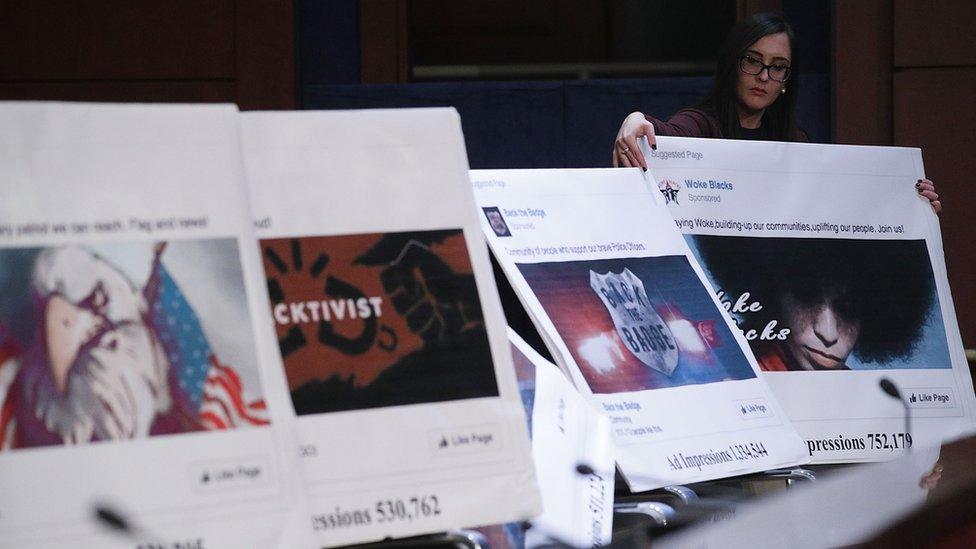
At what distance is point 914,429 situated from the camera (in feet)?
7.90

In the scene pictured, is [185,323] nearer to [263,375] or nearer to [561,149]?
[263,375]

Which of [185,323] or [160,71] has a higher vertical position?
[160,71]

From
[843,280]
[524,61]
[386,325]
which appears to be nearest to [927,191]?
[843,280]

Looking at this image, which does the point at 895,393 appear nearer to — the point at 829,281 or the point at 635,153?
the point at 829,281

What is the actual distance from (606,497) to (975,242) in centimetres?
401

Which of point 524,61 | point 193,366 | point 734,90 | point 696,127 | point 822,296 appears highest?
point 524,61

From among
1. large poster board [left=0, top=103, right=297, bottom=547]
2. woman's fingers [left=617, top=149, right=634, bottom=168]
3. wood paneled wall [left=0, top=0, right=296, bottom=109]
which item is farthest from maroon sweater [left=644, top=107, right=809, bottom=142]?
wood paneled wall [left=0, top=0, right=296, bottom=109]

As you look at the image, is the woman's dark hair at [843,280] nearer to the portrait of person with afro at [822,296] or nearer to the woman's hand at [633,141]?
the portrait of person with afro at [822,296]

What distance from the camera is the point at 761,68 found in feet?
9.44

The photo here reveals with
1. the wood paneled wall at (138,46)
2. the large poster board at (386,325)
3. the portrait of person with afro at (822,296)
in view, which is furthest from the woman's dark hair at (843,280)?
the wood paneled wall at (138,46)

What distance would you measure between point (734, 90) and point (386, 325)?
1.74 meters

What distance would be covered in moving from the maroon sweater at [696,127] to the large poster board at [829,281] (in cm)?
30

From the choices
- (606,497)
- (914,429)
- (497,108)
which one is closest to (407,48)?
(497,108)

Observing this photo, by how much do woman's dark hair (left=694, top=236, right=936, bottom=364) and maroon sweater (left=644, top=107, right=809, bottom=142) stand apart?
42 cm
